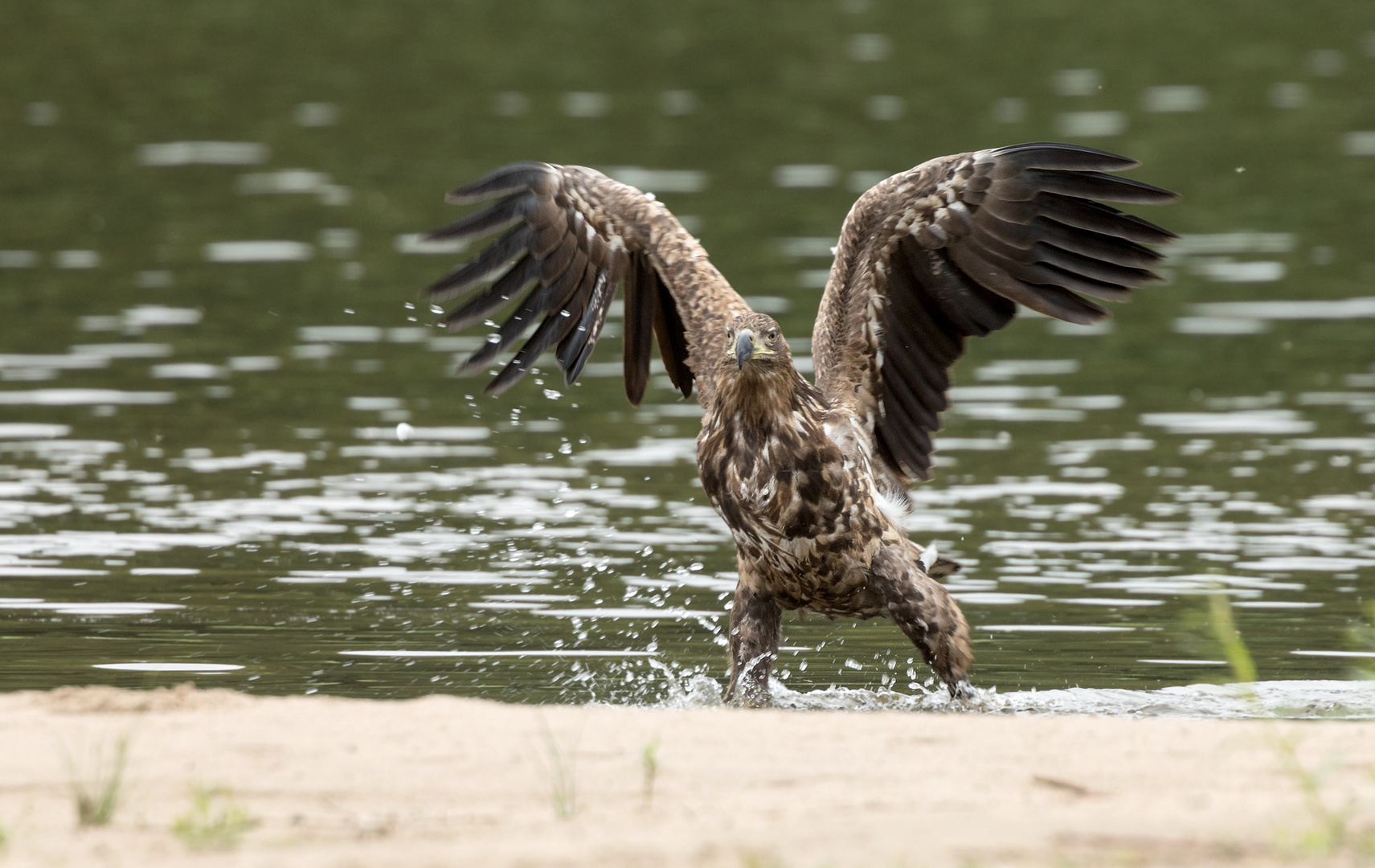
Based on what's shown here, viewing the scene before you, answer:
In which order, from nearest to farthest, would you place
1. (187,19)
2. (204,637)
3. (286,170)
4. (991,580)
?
(204,637), (991,580), (286,170), (187,19)

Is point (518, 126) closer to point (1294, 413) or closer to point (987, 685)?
point (1294, 413)

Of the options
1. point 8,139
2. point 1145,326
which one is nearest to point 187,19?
point 8,139

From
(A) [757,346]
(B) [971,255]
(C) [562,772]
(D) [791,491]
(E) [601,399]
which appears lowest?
(E) [601,399]

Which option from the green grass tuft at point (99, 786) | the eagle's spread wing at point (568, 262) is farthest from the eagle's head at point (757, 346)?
the green grass tuft at point (99, 786)

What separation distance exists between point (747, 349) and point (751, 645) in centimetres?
131

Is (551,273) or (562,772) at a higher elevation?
(551,273)

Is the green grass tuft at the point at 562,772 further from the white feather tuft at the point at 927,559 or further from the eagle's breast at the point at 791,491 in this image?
the white feather tuft at the point at 927,559

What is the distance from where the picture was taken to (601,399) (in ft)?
48.3

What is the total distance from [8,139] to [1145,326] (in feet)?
45.3

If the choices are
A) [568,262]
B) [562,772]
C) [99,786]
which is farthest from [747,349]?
[99,786]

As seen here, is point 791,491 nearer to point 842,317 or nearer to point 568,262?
point 842,317

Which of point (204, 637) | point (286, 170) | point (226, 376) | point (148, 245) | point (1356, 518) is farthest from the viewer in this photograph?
point (286, 170)

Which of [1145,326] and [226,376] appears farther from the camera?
[1145,326]

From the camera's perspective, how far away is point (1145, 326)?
54.2ft
